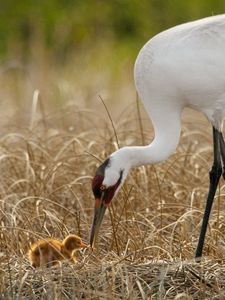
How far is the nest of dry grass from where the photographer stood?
6.32 metres

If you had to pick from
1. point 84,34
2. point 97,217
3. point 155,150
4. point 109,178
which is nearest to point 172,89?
point 155,150

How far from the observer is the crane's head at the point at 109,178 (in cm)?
713

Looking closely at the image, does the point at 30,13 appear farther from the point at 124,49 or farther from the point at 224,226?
the point at 224,226

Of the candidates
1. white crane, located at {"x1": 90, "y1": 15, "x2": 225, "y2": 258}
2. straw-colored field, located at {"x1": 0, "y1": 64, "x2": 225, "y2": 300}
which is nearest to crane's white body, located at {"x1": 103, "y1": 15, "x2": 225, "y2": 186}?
white crane, located at {"x1": 90, "y1": 15, "x2": 225, "y2": 258}

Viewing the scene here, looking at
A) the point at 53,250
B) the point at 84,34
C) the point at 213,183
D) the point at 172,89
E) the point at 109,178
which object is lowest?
the point at 84,34

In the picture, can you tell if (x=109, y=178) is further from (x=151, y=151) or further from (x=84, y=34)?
(x=84, y=34)

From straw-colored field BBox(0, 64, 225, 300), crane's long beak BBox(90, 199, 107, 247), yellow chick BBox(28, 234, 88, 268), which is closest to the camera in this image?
straw-colored field BBox(0, 64, 225, 300)

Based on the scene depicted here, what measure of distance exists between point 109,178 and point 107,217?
36.4 inches

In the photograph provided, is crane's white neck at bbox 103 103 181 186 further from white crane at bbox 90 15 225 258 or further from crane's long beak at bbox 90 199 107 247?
crane's long beak at bbox 90 199 107 247

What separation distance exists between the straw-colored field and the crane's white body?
390mm

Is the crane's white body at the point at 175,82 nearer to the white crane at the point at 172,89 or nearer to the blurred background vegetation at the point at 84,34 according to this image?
the white crane at the point at 172,89

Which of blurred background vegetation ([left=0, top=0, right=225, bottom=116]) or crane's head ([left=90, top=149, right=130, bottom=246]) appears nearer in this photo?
crane's head ([left=90, top=149, right=130, bottom=246])

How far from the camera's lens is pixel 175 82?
7.18 m

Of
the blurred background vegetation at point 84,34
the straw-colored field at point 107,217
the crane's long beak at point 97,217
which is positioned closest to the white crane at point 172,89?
the crane's long beak at point 97,217
